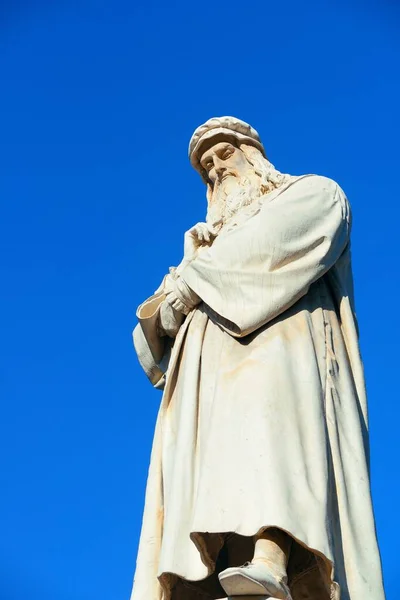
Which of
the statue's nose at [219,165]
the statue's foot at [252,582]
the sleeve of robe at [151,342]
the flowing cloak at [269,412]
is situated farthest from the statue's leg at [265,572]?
the statue's nose at [219,165]

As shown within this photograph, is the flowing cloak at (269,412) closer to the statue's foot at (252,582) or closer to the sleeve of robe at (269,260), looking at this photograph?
the sleeve of robe at (269,260)

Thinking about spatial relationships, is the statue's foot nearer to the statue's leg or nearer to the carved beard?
the statue's leg

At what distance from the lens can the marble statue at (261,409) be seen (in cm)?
653

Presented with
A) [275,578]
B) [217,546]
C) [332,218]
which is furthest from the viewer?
[332,218]

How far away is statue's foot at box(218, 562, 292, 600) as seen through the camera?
5910mm

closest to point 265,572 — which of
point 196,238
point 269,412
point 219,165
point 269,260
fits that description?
point 269,412

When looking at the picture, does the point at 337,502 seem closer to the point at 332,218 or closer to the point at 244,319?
the point at 244,319

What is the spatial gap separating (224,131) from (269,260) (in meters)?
1.56

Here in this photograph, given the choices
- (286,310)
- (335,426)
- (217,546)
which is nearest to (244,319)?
(286,310)

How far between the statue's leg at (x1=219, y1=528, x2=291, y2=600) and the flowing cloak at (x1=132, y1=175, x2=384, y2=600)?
0.13 meters

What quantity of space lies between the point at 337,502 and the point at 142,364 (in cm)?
211

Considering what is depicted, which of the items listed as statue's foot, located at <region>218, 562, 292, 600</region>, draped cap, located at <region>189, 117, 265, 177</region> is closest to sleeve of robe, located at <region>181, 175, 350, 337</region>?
draped cap, located at <region>189, 117, 265, 177</region>

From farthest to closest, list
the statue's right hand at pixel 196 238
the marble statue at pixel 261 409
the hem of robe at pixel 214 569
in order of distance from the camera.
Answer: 1. the statue's right hand at pixel 196 238
2. the marble statue at pixel 261 409
3. the hem of robe at pixel 214 569

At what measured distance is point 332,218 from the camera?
310 inches
